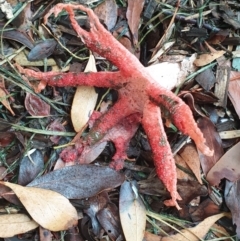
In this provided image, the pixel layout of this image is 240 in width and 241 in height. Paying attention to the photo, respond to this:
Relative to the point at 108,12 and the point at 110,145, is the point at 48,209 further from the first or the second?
the point at 108,12

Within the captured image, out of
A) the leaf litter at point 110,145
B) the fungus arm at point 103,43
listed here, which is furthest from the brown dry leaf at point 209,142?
the fungus arm at point 103,43

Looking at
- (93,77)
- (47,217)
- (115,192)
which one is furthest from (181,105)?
(47,217)

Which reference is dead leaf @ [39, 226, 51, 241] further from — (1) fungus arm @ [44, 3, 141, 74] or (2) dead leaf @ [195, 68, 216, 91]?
(2) dead leaf @ [195, 68, 216, 91]

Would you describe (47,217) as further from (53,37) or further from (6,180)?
(53,37)

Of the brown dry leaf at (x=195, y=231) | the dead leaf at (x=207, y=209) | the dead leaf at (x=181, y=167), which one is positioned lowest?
the brown dry leaf at (x=195, y=231)

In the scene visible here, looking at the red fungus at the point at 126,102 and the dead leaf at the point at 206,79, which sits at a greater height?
the red fungus at the point at 126,102

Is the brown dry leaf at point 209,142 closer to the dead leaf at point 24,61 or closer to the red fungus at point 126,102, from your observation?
the red fungus at point 126,102

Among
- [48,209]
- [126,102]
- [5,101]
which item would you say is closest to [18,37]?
[5,101]
